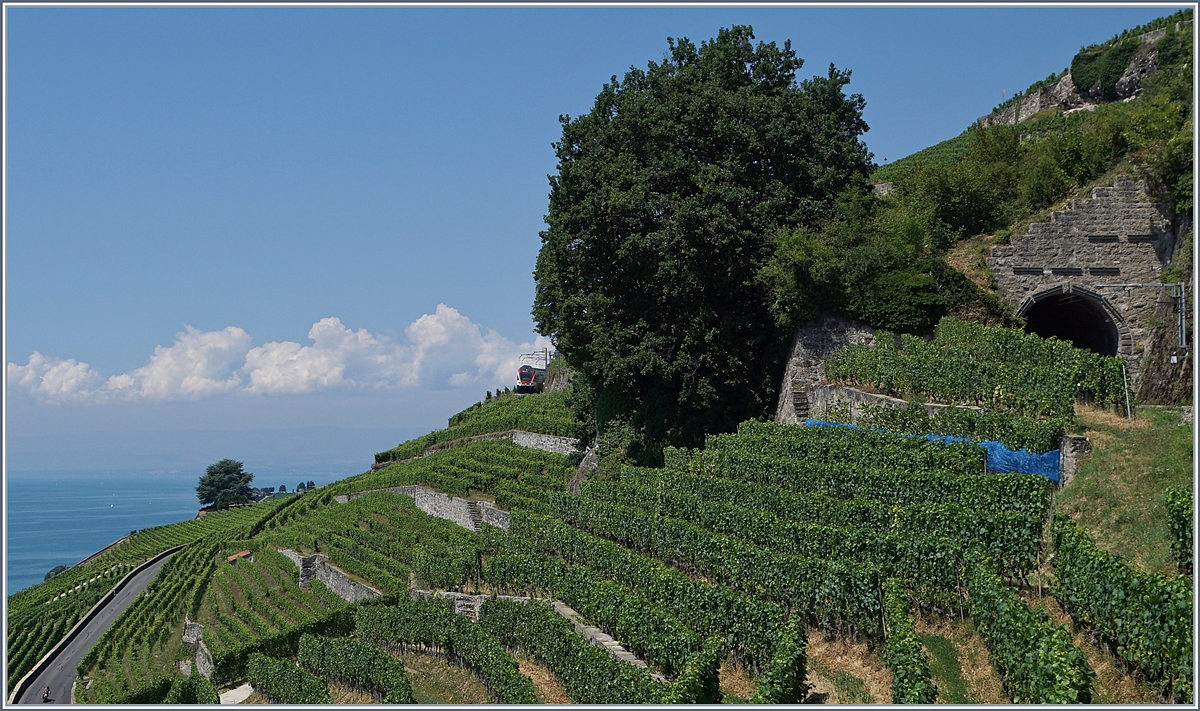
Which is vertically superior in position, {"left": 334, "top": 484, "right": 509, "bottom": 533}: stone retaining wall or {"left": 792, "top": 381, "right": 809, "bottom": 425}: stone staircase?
{"left": 792, "top": 381, "right": 809, "bottom": 425}: stone staircase

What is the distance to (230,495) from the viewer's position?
322 feet

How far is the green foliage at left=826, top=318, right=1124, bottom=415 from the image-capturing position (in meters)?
18.0

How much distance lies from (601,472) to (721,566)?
12182mm

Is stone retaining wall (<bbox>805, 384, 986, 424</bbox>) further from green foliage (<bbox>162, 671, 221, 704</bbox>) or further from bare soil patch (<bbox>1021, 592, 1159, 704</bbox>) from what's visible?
green foliage (<bbox>162, 671, 221, 704</bbox>)

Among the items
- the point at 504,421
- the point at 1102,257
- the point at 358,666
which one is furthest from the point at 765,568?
the point at 504,421

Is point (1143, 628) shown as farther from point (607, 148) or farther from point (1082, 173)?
point (607, 148)

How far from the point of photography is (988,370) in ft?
64.1

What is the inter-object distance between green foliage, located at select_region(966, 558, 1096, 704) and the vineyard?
0.09ft

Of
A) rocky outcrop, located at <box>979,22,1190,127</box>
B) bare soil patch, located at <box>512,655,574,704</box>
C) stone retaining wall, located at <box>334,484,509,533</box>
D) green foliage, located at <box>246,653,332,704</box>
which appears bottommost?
green foliage, located at <box>246,653,332,704</box>

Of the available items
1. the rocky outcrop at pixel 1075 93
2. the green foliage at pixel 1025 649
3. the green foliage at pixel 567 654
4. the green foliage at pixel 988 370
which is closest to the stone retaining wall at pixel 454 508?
the green foliage at pixel 567 654

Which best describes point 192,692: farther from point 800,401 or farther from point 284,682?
point 800,401

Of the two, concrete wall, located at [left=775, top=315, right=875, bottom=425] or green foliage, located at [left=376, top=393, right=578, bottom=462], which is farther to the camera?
green foliage, located at [left=376, top=393, right=578, bottom=462]

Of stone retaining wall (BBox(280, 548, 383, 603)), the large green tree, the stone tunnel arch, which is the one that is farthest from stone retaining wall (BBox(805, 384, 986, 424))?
stone retaining wall (BBox(280, 548, 383, 603))

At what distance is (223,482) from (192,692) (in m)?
85.2
